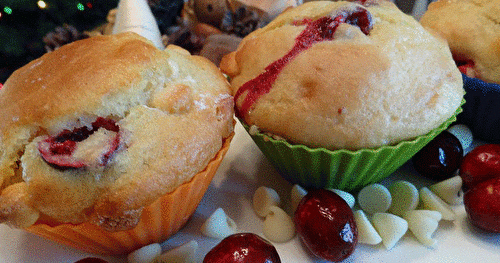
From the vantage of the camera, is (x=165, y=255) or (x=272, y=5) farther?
(x=272, y=5)

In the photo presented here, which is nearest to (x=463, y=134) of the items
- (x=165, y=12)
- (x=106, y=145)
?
(x=106, y=145)

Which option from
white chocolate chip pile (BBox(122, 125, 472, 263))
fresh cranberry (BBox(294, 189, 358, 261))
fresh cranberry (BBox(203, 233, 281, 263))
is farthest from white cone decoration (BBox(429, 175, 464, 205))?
fresh cranberry (BBox(203, 233, 281, 263))

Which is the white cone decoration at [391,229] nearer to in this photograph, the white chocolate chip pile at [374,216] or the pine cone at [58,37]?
the white chocolate chip pile at [374,216]

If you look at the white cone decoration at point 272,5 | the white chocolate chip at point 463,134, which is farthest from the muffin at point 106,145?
the white cone decoration at point 272,5

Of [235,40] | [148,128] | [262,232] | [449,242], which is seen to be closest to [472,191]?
[449,242]

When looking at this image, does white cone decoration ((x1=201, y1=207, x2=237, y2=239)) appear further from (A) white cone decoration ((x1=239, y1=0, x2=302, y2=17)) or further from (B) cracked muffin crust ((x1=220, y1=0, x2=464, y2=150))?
(A) white cone decoration ((x1=239, y1=0, x2=302, y2=17))

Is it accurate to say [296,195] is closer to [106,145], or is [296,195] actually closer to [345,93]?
[345,93]
